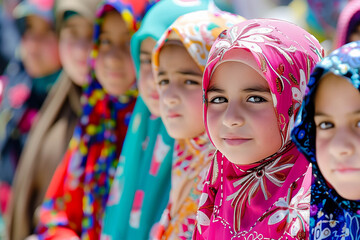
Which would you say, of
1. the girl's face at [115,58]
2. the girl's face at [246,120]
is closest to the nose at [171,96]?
the girl's face at [246,120]

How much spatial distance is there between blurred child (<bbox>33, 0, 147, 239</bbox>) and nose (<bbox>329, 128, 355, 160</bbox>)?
1613mm

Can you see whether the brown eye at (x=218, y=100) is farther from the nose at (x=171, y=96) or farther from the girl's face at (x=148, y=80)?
the girl's face at (x=148, y=80)

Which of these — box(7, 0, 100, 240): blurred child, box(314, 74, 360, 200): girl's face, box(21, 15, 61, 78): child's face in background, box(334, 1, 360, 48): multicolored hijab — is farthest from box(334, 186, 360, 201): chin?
box(21, 15, 61, 78): child's face in background

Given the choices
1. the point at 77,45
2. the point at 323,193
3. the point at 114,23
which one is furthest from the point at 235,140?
the point at 77,45

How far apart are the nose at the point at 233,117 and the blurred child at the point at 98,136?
1.21 metres

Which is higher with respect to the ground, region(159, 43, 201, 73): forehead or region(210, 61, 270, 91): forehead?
region(210, 61, 270, 91): forehead

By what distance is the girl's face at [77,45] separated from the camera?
353 cm

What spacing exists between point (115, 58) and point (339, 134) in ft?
5.32

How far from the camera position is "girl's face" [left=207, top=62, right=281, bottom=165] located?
1968mm

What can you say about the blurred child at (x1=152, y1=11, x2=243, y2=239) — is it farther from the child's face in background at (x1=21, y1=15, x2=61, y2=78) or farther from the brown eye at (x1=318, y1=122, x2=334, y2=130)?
the child's face in background at (x1=21, y1=15, x2=61, y2=78)

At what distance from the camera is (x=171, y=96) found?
95.1 inches

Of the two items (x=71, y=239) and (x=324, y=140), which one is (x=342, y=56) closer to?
(x=324, y=140)

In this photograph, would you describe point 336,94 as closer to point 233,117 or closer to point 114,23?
point 233,117

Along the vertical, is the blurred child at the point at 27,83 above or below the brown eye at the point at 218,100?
below
